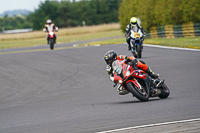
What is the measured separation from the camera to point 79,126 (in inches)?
243

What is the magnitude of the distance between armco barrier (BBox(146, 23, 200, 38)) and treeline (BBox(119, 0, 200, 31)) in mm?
627

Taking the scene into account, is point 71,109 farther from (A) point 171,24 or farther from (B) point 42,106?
(A) point 171,24

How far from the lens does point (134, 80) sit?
25.6 feet

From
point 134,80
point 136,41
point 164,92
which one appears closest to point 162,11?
point 136,41

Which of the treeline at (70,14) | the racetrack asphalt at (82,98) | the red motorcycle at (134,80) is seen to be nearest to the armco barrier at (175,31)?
the racetrack asphalt at (82,98)

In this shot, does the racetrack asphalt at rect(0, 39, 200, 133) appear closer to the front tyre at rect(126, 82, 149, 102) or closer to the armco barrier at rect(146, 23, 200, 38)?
the front tyre at rect(126, 82, 149, 102)

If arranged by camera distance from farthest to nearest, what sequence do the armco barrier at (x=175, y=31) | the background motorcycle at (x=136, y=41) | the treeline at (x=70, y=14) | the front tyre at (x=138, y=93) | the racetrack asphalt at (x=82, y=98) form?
the treeline at (x=70, y=14) → the armco barrier at (x=175, y=31) → the background motorcycle at (x=136, y=41) → the front tyre at (x=138, y=93) → the racetrack asphalt at (x=82, y=98)

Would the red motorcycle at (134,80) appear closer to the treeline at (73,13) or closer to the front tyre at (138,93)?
the front tyre at (138,93)

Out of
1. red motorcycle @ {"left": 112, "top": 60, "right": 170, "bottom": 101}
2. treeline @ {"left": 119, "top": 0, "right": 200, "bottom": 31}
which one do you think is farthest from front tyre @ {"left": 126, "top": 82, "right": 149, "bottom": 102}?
treeline @ {"left": 119, "top": 0, "right": 200, "bottom": 31}

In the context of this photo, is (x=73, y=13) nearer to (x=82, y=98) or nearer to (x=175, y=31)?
(x=175, y=31)

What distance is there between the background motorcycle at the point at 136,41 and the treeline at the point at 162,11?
10914mm

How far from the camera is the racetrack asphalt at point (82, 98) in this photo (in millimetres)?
6398

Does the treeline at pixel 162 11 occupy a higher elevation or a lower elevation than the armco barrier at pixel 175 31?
higher

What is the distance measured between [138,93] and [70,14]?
119m
